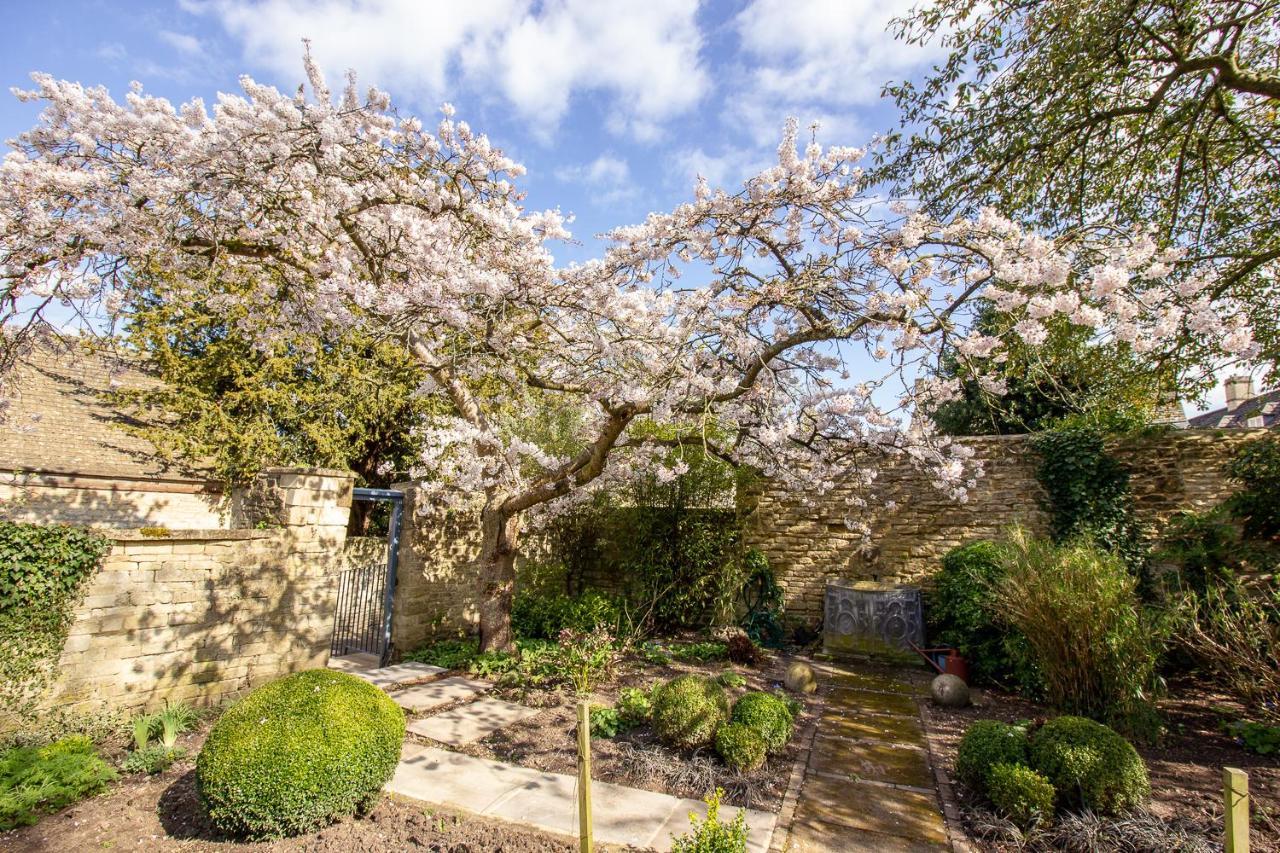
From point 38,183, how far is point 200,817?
15.2ft

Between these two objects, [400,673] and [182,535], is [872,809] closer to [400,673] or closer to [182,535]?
[400,673]

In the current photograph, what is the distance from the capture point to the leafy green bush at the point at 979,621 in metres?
6.07

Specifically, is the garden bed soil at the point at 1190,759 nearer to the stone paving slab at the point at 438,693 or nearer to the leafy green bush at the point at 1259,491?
the leafy green bush at the point at 1259,491

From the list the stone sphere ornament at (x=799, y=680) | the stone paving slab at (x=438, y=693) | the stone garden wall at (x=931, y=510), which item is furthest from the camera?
the stone garden wall at (x=931, y=510)

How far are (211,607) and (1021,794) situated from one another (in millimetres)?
6559

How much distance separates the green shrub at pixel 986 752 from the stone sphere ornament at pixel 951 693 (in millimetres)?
2051

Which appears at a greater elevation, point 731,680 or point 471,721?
point 731,680

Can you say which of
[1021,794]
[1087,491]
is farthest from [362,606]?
[1087,491]

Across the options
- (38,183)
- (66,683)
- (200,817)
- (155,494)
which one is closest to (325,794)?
(200,817)

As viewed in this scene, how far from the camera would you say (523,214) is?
589cm

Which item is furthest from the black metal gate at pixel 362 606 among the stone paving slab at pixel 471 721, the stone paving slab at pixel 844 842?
the stone paving slab at pixel 844 842

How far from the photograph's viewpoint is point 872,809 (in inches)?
153

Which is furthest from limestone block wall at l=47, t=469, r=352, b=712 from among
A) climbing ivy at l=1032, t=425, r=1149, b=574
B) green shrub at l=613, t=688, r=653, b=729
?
climbing ivy at l=1032, t=425, r=1149, b=574

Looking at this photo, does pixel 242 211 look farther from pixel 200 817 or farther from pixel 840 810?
pixel 840 810
